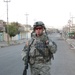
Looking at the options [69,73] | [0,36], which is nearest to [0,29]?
[0,36]

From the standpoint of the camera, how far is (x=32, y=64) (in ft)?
17.8

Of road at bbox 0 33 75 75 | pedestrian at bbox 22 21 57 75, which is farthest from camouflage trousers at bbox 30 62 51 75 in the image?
road at bbox 0 33 75 75

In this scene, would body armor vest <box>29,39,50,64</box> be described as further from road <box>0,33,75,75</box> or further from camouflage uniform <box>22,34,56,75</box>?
road <box>0,33,75,75</box>

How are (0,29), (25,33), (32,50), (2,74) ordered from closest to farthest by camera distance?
(32,50)
(2,74)
(0,29)
(25,33)

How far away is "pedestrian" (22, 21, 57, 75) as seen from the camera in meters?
5.37

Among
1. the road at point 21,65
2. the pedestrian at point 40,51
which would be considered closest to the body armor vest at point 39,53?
the pedestrian at point 40,51

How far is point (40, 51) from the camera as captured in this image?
5355 mm

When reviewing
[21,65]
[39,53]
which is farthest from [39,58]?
[21,65]

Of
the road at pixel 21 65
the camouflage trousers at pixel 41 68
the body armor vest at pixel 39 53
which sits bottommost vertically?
the road at pixel 21 65

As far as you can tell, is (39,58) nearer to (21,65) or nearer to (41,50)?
(41,50)

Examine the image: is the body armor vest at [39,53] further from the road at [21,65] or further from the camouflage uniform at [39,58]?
the road at [21,65]

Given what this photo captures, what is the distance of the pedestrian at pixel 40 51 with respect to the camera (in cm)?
537

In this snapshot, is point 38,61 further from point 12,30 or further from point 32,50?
point 12,30

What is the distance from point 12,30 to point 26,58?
76.6 metres
